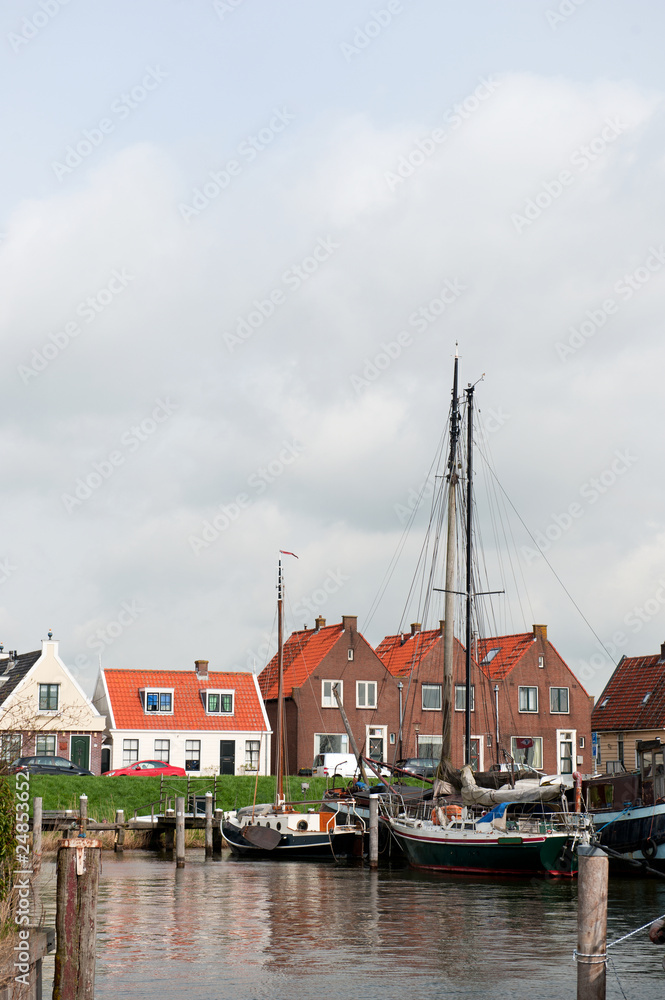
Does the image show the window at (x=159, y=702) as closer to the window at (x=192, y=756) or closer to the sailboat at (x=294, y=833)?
the window at (x=192, y=756)

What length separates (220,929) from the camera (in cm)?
2530

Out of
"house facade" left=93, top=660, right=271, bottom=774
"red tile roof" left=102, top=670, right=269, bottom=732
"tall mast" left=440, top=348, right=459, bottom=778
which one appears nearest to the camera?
"tall mast" left=440, top=348, right=459, bottom=778

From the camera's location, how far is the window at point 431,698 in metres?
73.0

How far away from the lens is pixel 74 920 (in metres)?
13.4

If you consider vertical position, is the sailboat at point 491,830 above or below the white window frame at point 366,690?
below

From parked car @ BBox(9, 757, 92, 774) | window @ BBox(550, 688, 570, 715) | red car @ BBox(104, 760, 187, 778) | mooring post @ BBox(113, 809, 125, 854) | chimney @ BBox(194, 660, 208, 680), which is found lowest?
mooring post @ BBox(113, 809, 125, 854)

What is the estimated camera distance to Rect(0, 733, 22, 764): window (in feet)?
49.4

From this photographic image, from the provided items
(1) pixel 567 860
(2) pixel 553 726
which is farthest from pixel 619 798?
(2) pixel 553 726

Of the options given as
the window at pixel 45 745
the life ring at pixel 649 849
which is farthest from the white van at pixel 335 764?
the life ring at pixel 649 849

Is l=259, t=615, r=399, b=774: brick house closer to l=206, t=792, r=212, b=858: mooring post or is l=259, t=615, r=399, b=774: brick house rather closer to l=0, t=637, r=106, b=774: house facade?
l=0, t=637, r=106, b=774: house facade

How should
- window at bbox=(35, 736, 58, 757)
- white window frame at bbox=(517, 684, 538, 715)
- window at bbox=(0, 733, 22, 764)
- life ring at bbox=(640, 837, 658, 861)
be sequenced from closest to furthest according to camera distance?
window at bbox=(0, 733, 22, 764)
life ring at bbox=(640, 837, 658, 861)
window at bbox=(35, 736, 58, 757)
white window frame at bbox=(517, 684, 538, 715)

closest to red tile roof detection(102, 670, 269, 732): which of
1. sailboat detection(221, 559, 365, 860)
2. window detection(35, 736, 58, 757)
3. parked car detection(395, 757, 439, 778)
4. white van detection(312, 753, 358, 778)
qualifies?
window detection(35, 736, 58, 757)

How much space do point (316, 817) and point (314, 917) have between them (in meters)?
19.9

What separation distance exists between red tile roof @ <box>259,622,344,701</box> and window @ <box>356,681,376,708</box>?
307cm
